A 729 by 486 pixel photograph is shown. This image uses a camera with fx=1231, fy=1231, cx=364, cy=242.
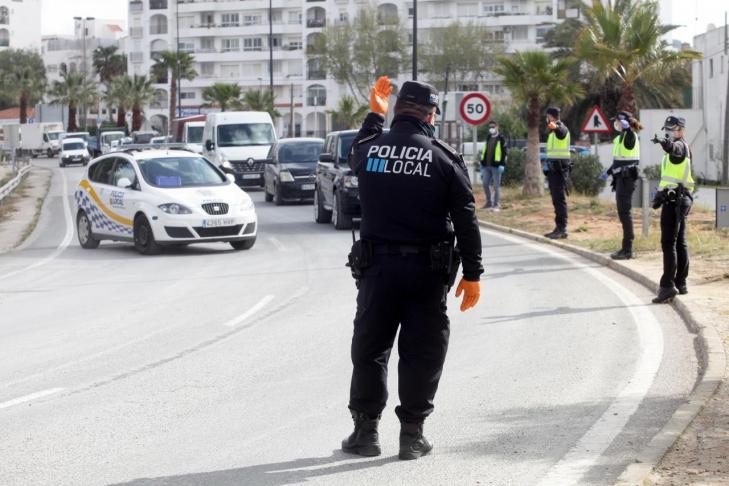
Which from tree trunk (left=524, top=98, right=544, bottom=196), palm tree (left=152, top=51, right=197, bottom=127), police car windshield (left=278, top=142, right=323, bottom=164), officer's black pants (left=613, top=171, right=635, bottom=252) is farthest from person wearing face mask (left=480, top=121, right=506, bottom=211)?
palm tree (left=152, top=51, right=197, bottom=127)

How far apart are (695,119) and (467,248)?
44.2 m

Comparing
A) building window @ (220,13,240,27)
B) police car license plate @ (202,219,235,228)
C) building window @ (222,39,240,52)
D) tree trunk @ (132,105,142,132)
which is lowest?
police car license plate @ (202,219,235,228)

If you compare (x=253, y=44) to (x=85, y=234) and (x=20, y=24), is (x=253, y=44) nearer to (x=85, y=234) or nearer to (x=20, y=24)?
(x=20, y=24)

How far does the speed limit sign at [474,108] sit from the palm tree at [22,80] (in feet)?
307

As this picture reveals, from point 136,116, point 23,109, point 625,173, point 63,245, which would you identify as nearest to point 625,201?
point 625,173

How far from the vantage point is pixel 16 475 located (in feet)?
20.6

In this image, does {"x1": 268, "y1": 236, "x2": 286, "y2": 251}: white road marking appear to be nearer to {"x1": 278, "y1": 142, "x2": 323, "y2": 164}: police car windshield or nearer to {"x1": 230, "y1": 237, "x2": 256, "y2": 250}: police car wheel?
{"x1": 230, "y1": 237, "x2": 256, "y2": 250}: police car wheel

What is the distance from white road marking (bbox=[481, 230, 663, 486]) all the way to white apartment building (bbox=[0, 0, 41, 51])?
143 m

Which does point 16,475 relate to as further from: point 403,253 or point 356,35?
point 356,35

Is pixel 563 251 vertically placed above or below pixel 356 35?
below

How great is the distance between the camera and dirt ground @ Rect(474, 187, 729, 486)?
20.3 ft

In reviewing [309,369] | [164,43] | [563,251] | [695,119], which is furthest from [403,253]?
[164,43]

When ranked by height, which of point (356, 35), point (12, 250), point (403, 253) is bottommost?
point (12, 250)

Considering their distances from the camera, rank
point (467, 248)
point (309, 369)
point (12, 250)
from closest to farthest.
A: point (467, 248), point (309, 369), point (12, 250)
